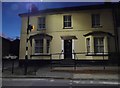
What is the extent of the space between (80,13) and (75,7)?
2.60ft

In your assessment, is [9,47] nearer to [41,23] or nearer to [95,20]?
[41,23]

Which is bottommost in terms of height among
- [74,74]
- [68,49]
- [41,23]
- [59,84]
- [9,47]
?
[59,84]

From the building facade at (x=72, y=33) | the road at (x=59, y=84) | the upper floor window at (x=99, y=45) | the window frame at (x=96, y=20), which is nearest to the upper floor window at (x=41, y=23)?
the building facade at (x=72, y=33)

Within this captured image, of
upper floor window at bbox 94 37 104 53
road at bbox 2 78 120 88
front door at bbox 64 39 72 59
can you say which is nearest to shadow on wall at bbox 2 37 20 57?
front door at bbox 64 39 72 59

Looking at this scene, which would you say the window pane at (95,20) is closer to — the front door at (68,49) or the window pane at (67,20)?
the window pane at (67,20)

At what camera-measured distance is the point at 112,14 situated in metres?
26.0

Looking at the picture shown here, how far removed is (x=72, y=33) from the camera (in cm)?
2617

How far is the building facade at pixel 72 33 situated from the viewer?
2547 centimetres

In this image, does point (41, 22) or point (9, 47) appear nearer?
point (41, 22)

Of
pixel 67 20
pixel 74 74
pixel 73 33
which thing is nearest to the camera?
pixel 74 74

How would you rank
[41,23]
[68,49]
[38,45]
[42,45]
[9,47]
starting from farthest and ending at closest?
1. [9,47]
2. [41,23]
3. [38,45]
4. [42,45]
5. [68,49]

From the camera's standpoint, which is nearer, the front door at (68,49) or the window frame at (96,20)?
the window frame at (96,20)

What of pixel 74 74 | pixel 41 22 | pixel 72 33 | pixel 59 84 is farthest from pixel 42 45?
pixel 59 84

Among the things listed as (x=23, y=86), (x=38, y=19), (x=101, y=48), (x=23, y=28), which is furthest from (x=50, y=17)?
(x=23, y=86)
